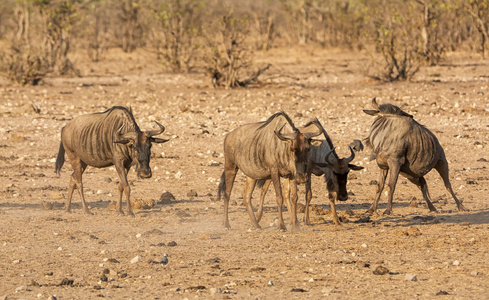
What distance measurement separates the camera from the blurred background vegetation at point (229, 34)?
25266mm

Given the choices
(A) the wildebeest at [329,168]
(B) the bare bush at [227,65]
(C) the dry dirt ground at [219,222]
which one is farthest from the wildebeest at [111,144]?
(B) the bare bush at [227,65]

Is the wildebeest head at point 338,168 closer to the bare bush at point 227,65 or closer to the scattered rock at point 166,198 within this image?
the scattered rock at point 166,198

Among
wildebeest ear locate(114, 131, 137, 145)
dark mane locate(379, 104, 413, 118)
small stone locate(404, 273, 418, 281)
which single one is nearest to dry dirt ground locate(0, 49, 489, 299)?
small stone locate(404, 273, 418, 281)

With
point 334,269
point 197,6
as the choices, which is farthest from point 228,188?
point 197,6

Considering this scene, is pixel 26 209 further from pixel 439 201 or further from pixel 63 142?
pixel 439 201

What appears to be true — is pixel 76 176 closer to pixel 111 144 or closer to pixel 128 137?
pixel 111 144

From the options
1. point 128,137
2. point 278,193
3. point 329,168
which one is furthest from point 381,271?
point 128,137

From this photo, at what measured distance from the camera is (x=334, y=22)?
4138cm

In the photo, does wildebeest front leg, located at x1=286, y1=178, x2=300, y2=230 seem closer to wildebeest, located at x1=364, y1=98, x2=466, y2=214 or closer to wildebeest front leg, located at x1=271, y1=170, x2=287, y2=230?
wildebeest front leg, located at x1=271, y1=170, x2=287, y2=230

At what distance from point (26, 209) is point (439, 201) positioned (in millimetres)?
5750

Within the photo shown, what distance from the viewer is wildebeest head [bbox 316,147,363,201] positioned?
9680 mm

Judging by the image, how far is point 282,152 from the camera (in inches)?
370

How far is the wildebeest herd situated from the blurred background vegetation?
1325 centimetres

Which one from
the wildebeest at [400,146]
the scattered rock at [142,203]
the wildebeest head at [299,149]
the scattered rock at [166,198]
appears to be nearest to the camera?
the wildebeest head at [299,149]
